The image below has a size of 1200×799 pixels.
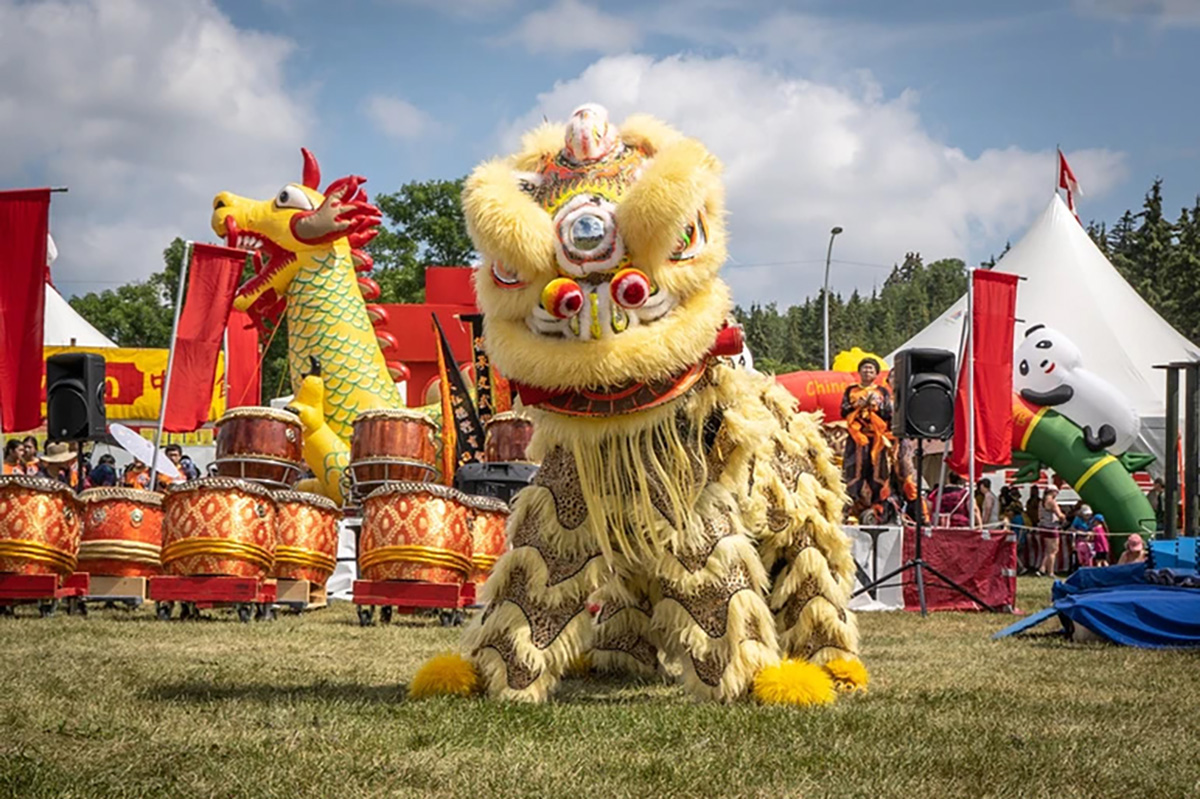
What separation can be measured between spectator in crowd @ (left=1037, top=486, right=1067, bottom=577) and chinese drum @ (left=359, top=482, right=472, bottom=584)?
9826 millimetres

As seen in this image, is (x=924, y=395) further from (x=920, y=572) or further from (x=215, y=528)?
(x=215, y=528)

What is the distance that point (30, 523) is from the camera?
9555mm

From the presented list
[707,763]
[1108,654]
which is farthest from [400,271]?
[707,763]

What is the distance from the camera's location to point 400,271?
48.4 m

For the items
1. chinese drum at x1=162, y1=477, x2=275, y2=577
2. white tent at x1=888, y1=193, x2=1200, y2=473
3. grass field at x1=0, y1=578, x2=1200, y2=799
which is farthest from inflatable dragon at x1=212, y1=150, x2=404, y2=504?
white tent at x1=888, y1=193, x2=1200, y2=473

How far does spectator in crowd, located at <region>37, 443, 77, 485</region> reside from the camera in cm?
1678

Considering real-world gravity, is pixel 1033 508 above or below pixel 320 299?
below

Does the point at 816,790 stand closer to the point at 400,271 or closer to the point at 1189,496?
the point at 1189,496

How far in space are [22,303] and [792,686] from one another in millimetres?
8457

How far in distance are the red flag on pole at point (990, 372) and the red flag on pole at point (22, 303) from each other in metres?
9.22

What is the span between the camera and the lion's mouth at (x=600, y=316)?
192 inches

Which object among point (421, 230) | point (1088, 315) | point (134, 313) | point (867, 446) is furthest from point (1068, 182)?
point (134, 313)

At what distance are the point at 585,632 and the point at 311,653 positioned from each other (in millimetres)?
2704

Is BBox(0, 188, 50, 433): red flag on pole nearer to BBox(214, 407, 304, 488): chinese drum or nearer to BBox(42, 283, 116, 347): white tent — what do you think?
BBox(214, 407, 304, 488): chinese drum
